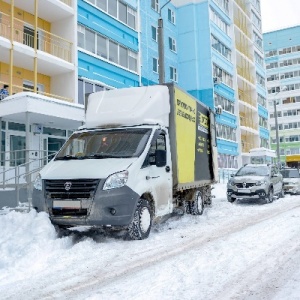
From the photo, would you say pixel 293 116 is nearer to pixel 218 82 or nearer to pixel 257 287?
pixel 218 82

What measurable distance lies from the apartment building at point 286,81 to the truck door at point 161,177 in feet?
206

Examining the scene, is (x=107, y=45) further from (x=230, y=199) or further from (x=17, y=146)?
(x=230, y=199)

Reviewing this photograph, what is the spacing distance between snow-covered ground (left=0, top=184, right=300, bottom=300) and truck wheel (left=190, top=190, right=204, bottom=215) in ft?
7.70

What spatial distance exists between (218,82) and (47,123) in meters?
21.3

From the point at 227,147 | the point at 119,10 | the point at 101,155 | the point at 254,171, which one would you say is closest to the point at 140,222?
the point at 101,155

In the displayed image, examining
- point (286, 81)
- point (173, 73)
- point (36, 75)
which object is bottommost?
point (36, 75)

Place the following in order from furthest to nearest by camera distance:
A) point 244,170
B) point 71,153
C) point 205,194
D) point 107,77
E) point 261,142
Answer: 1. point 261,142
2. point 107,77
3. point 244,170
4. point 205,194
5. point 71,153

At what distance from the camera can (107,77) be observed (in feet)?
74.7

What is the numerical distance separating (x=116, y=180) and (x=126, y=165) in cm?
38

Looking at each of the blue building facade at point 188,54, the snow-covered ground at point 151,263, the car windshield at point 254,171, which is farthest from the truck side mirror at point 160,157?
the blue building facade at point 188,54

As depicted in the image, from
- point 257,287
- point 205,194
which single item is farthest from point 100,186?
point 205,194

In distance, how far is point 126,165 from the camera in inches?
272

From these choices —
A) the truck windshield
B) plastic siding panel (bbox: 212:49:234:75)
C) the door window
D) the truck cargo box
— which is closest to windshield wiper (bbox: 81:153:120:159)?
the truck windshield

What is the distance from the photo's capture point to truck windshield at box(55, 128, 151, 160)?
7508 mm
